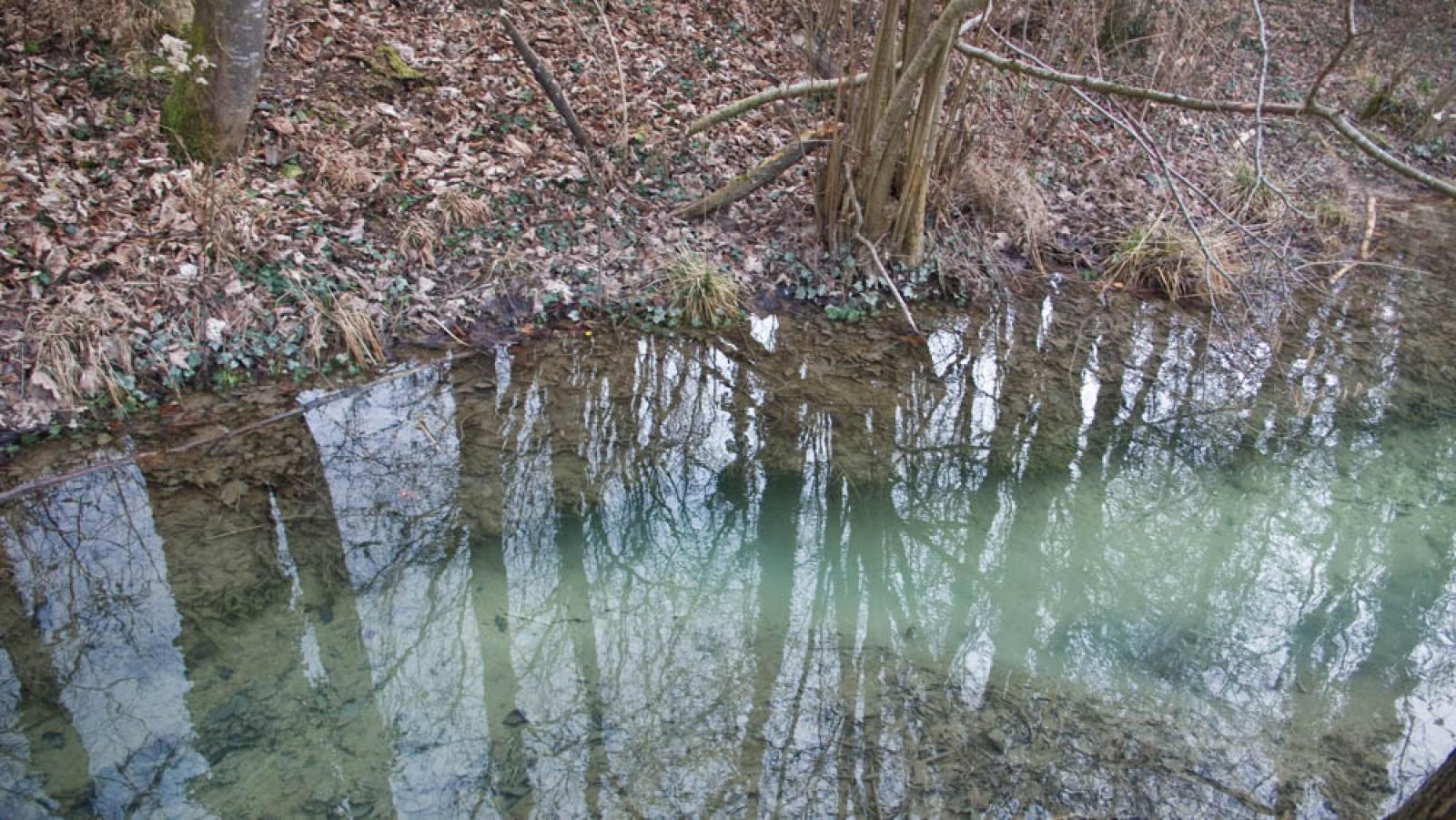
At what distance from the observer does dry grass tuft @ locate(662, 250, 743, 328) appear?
6.86m

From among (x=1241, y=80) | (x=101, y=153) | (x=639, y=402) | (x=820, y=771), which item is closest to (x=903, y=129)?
(x=639, y=402)

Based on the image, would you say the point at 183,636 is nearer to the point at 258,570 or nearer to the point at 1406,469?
the point at 258,570

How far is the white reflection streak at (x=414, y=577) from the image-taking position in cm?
361

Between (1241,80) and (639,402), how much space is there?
929cm

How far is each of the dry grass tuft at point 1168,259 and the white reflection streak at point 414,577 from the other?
5.64 m

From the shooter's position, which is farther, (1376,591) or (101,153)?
(101,153)

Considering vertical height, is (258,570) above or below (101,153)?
below

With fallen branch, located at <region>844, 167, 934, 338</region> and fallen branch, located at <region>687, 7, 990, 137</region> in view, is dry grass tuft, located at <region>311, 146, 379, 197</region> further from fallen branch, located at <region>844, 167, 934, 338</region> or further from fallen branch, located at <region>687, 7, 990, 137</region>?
fallen branch, located at <region>844, 167, 934, 338</region>

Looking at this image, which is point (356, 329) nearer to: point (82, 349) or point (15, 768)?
point (82, 349)

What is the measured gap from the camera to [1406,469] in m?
5.82

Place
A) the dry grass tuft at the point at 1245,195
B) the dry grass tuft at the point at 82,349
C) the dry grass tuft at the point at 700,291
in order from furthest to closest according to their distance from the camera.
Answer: the dry grass tuft at the point at 1245,195
the dry grass tuft at the point at 700,291
the dry grass tuft at the point at 82,349

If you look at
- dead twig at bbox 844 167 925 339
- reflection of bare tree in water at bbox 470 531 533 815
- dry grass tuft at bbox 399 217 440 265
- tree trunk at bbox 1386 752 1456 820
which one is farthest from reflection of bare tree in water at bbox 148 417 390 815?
dead twig at bbox 844 167 925 339

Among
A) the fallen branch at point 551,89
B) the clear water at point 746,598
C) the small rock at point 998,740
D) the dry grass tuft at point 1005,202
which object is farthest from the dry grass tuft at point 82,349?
the dry grass tuft at point 1005,202

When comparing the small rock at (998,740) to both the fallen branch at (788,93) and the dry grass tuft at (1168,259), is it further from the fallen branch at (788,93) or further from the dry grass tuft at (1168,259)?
the dry grass tuft at (1168,259)
